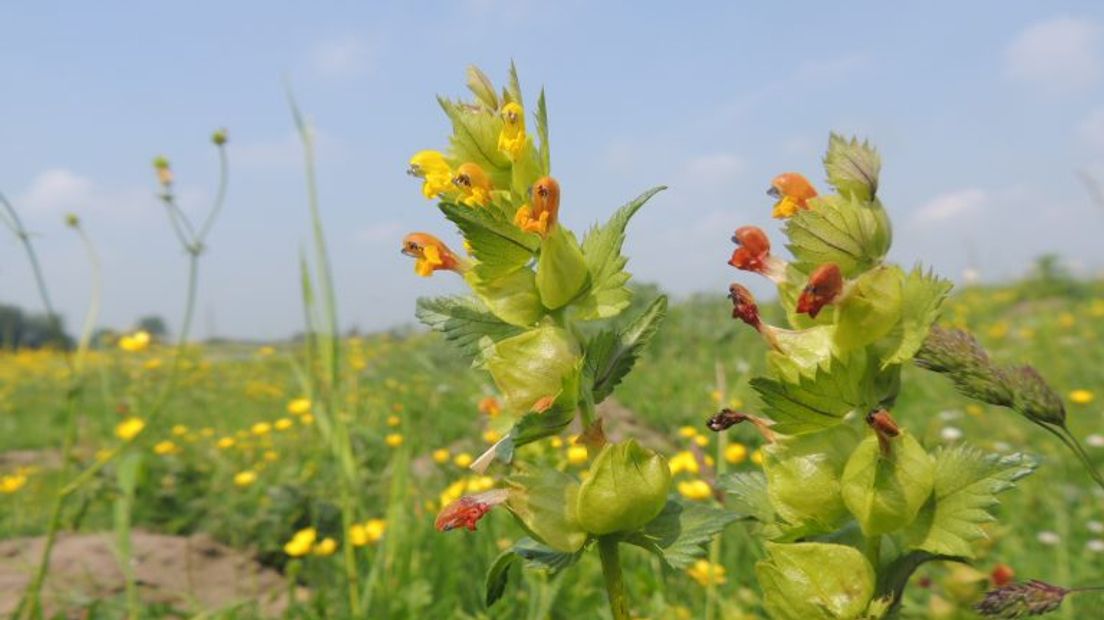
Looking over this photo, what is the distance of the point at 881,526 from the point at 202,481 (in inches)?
142

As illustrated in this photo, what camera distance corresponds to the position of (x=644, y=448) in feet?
2.10

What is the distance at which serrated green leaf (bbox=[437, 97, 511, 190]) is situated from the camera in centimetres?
72

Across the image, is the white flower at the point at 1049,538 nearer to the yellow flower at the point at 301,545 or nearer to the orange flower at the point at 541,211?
the yellow flower at the point at 301,545

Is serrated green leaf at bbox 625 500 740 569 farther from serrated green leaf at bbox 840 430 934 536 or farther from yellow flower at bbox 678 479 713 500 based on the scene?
yellow flower at bbox 678 479 713 500

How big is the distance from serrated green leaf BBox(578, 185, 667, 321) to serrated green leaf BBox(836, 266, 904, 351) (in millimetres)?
161

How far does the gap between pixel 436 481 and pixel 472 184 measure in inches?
105

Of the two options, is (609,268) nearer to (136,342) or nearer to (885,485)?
(885,485)

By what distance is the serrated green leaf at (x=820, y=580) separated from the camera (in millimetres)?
595

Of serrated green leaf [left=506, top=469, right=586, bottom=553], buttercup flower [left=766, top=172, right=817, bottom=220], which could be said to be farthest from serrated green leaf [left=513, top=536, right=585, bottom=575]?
buttercup flower [left=766, top=172, right=817, bottom=220]

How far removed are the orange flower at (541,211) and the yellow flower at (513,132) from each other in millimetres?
41

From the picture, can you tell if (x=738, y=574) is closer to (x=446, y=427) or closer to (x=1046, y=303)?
(x=446, y=427)

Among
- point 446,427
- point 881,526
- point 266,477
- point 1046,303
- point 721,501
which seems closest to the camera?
point 881,526

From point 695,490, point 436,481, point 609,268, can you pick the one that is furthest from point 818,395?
point 436,481

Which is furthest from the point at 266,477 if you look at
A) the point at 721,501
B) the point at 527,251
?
the point at 527,251
